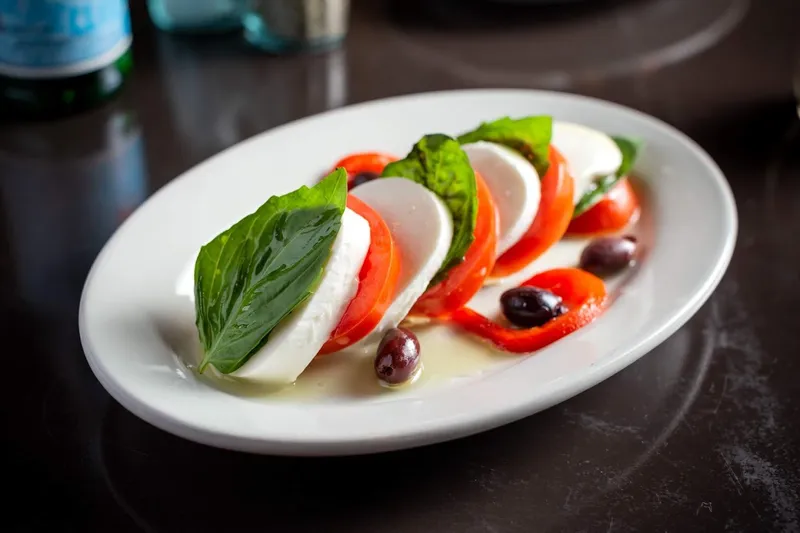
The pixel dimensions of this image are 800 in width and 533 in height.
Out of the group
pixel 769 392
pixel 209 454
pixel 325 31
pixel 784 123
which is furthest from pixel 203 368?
pixel 784 123

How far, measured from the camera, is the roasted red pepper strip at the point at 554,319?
4.20ft

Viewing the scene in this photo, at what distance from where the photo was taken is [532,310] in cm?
131

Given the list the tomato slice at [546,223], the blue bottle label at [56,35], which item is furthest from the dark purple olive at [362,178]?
the blue bottle label at [56,35]

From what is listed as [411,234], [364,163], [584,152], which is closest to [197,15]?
[364,163]

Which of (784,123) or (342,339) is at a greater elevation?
(342,339)

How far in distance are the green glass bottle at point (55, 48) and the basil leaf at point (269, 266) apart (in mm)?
817

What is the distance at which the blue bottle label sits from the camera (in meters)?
1.79

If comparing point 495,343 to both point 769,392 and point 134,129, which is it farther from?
point 134,129

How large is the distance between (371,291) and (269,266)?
0.13 meters

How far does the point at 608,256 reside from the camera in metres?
1.44

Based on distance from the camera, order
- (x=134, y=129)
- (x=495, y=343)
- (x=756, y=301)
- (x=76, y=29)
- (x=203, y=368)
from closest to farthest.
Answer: (x=203, y=368)
(x=495, y=343)
(x=756, y=301)
(x=76, y=29)
(x=134, y=129)

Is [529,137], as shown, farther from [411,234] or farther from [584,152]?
[411,234]

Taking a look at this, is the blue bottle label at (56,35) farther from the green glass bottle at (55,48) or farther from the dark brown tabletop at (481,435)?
the dark brown tabletop at (481,435)

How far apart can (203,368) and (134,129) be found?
0.91 meters
